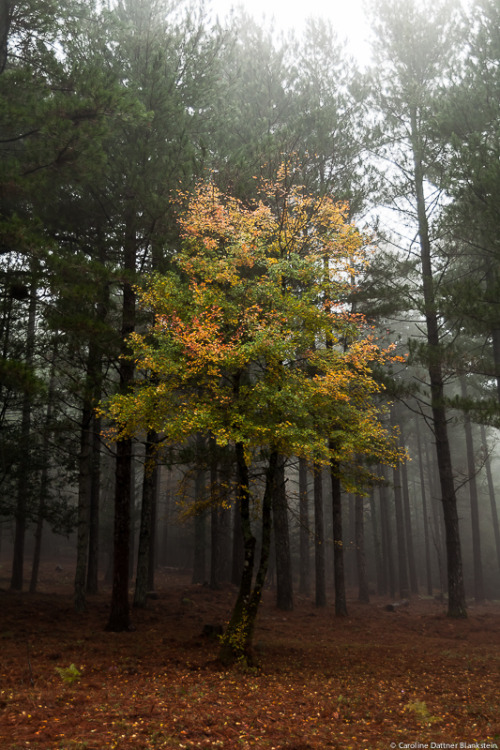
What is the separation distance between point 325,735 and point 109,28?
14.1 meters

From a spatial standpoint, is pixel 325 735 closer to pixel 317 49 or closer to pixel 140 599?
pixel 140 599

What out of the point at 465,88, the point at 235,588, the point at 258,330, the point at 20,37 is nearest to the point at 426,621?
the point at 235,588

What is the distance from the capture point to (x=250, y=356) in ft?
24.4

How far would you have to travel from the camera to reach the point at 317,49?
1709 cm

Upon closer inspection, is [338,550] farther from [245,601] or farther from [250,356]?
[250,356]

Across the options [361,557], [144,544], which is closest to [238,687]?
[144,544]

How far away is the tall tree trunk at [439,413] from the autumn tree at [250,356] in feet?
15.4

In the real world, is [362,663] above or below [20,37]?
below

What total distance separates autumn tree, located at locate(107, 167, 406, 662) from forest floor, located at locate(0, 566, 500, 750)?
144 cm

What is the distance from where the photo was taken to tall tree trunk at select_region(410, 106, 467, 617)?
42.2 ft

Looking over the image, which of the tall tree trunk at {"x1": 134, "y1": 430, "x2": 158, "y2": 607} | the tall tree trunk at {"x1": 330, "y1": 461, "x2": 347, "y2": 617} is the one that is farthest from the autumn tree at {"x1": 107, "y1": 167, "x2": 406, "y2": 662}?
the tall tree trunk at {"x1": 330, "y1": 461, "x2": 347, "y2": 617}

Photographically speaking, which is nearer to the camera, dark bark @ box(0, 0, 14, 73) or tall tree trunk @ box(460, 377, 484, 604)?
dark bark @ box(0, 0, 14, 73)

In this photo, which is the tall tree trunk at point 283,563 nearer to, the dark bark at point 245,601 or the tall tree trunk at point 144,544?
the tall tree trunk at point 144,544

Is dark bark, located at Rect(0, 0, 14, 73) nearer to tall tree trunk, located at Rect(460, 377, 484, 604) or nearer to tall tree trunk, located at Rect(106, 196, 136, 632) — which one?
tall tree trunk, located at Rect(106, 196, 136, 632)
